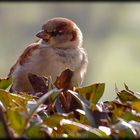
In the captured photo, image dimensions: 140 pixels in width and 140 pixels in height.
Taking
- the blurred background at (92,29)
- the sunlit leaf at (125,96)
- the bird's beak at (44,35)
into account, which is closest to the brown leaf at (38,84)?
the sunlit leaf at (125,96)

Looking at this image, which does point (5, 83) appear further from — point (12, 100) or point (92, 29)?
point (92, 29)

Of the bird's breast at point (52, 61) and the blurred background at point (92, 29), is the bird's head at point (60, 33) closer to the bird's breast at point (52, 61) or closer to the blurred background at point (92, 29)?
the bird's breast at point (52, 61)

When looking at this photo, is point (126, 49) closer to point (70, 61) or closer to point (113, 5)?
point (113, 5)

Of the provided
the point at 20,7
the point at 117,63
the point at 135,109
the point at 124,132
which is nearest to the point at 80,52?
the point at 135,109

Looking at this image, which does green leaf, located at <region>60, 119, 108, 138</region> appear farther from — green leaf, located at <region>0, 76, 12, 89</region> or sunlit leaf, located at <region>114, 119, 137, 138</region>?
green leaf, located at <region>0, 76, 12, 89</region>

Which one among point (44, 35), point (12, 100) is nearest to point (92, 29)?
point (44, 35)
